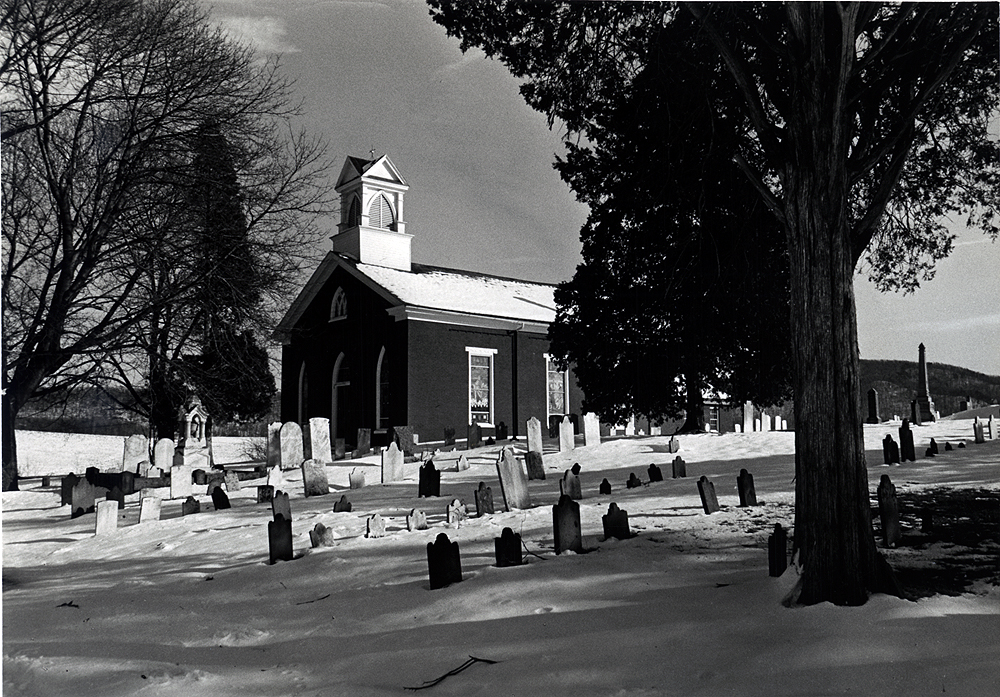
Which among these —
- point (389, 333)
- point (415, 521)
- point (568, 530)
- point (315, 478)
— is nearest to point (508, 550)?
point (568, 530)

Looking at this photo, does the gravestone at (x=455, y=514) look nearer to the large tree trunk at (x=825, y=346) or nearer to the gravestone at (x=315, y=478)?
the gravestone at (x=315, y=478)

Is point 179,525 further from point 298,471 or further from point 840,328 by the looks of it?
point 840,328

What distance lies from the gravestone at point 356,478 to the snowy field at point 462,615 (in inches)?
40.4

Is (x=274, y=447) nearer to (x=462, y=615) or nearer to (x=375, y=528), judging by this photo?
(x=375, y=528)

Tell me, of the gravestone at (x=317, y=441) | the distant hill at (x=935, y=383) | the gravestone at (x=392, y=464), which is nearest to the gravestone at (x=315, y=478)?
the gravestone at (x=317, y=441)

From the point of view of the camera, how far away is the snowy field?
3148 mm

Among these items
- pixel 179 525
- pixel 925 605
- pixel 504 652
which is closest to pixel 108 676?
pixel 504 652

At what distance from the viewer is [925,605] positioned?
3465mm

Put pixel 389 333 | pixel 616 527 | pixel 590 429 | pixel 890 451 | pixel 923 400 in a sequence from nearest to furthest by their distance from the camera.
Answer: pixel 616 527, pixel 890 451, pixel 389 333, pixel 923 400, pixel 590 429

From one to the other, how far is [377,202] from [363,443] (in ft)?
9.41

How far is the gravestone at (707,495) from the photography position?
5309mm

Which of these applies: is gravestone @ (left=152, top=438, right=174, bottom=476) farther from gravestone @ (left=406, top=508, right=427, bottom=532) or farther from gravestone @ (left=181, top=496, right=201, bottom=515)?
gravestone @ (left=406, top=508, right=427, bottom=532)

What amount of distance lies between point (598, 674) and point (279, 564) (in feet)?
8.26

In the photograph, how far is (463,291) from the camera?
700cm
